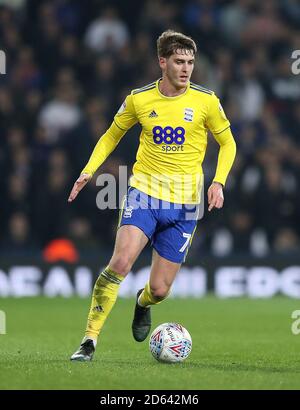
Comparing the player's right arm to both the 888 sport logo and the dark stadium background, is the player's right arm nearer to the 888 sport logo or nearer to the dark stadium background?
the 888 sport logo

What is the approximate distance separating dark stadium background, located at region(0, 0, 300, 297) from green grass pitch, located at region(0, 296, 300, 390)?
1.02m

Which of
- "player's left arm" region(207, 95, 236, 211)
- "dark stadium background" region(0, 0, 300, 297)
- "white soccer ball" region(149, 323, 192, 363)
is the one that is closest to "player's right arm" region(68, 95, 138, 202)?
"player's left arm" region(207, 95, 236, 211)

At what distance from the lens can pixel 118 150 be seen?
1477cm

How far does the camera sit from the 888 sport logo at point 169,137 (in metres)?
8.19

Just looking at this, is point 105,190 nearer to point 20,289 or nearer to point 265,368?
point 20,289

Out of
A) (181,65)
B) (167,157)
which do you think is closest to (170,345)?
(167,157)

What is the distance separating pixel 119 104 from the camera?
15.3m

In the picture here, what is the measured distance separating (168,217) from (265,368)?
1446mm

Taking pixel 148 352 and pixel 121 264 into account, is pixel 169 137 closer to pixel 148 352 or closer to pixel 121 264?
pixel 121 264

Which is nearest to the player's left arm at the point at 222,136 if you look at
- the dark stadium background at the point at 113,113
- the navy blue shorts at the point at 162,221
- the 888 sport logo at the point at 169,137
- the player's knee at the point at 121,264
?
the 888 sport logo at the point at 169,137

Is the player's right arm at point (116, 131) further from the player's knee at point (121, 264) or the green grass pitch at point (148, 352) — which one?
the green grass pitch at point (148, 352)

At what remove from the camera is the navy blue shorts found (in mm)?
8055

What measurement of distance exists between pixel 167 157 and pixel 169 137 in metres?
0.16
